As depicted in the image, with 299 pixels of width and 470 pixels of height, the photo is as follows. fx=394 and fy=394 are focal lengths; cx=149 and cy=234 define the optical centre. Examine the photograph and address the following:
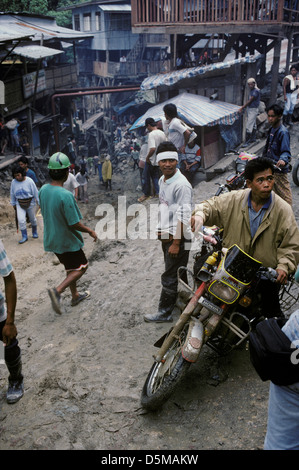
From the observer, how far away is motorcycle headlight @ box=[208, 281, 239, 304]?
9.95ft

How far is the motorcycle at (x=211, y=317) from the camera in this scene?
301 centimetres

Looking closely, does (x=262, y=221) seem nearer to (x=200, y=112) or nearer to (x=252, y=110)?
(x=200, y=112)

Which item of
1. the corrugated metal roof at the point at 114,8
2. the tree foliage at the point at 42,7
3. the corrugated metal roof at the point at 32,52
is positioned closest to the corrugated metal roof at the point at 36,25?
the corrugated metal roof at the point at 32,52

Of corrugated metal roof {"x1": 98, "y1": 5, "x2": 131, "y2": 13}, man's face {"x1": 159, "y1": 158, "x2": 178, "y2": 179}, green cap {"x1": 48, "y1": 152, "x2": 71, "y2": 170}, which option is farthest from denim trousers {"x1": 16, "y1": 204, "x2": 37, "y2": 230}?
corrugated metal roof {"x1": 98, "y1": 5, "x2": 131, "y2": 13}

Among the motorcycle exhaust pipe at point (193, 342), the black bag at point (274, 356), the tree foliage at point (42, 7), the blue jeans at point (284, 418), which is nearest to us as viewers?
the black bag at point (274, 356)

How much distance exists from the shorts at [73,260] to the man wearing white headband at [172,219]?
120 cm

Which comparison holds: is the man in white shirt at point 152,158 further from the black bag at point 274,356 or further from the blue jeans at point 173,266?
the black bag at point 274,356

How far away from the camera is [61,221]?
4965mm

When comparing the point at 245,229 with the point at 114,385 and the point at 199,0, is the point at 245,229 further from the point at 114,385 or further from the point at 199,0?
the point at 199,0

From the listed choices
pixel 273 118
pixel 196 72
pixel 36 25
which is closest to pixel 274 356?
pixel 273 118

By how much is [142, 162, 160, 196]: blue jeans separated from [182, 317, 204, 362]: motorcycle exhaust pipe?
6.94 m

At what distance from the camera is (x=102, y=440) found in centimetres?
301
